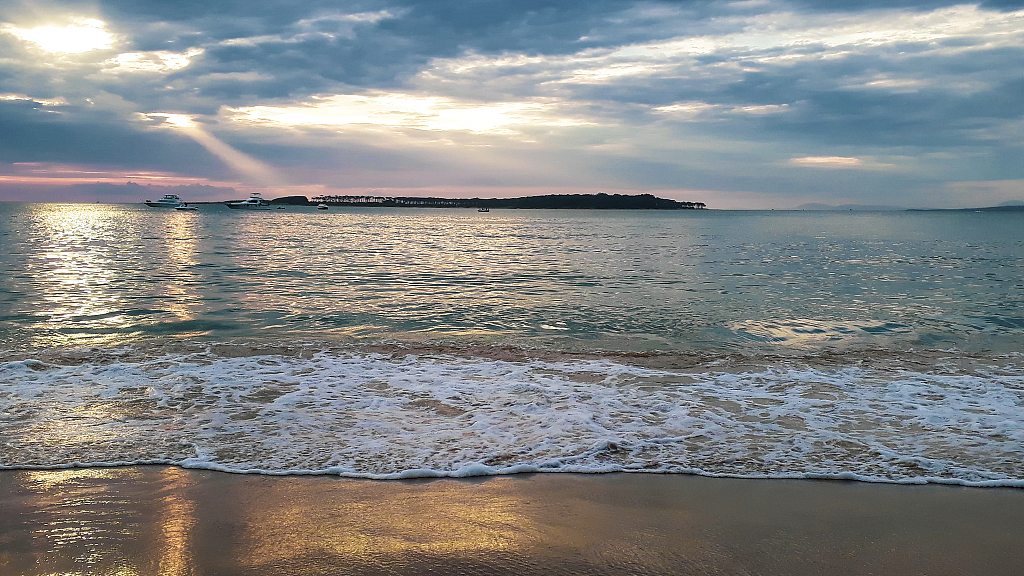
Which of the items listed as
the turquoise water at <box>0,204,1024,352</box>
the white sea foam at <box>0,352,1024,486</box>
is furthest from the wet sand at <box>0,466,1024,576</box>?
the turquoise water at <box>0,204,1024,352</box>

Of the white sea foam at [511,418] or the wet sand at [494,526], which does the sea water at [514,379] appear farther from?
the wet sand at [494,526]

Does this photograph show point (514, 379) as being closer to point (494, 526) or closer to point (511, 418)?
point (511, 418)

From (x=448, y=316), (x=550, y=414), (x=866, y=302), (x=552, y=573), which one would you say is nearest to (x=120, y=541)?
(x=552, y=573)

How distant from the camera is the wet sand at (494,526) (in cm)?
405

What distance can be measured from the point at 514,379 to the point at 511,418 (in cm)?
202

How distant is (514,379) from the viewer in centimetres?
959

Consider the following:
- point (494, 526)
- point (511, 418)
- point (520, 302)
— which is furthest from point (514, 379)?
point (520, 302)

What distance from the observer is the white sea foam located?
605 cm

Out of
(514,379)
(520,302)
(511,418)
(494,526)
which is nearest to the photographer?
(494,526)

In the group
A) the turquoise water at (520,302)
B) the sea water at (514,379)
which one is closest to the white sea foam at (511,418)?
the sea water at (514,379)

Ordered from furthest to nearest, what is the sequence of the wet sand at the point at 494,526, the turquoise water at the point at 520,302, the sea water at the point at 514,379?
the turquoise water at the point at 520,302, the sea water at the point at 514,379, the wet sand at the point at 494,526

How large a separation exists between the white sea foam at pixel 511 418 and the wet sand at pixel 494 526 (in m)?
0.40

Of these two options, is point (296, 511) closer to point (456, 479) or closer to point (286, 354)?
point (456, 479)

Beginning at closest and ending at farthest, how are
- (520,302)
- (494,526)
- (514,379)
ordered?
(494,526) → (514,379) → (520,302)
